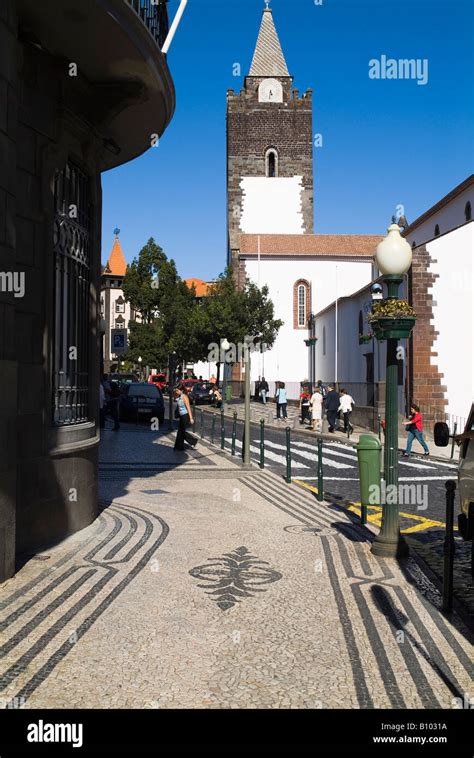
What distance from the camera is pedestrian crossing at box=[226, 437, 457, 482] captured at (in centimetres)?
1562

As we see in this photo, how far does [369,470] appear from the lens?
856 centimetres

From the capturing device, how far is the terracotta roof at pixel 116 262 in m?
118

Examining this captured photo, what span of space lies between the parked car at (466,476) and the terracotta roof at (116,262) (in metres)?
113

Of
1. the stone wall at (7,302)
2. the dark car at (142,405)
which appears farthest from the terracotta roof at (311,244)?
the stone wall at (7,302)

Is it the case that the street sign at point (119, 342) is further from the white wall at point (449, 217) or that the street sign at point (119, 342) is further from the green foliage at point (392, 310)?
the white wall at point (449, 217)

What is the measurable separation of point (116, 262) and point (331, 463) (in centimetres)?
10427

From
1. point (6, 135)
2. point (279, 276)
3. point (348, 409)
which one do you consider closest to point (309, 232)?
point (279, 276)

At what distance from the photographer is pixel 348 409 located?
2688 cm

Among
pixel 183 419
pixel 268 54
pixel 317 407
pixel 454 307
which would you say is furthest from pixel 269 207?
pixel 183 419

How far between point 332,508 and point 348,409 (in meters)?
16.1

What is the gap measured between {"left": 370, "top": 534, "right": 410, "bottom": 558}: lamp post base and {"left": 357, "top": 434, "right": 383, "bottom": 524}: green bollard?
2.00 feet

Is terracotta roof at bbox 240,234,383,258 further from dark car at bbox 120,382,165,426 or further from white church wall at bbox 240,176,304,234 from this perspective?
dark car at bbox 120,382,165,426

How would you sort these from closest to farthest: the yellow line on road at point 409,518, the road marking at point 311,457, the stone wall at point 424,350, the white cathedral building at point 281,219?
the yellow line on road at point 409,518, the road marking at point 311,457, the stone wall at point 424,350, the white cathedral building at point 281,219
